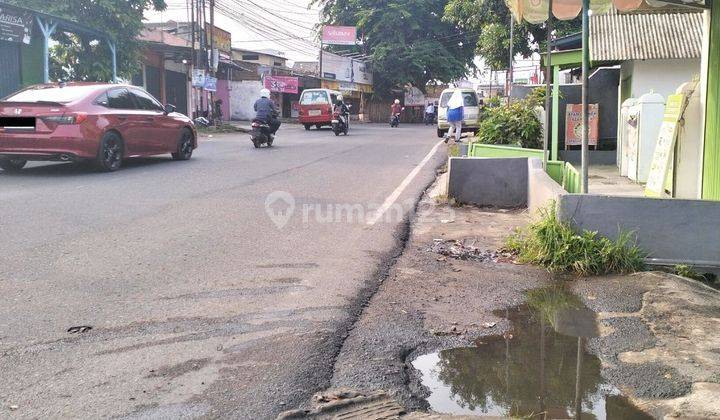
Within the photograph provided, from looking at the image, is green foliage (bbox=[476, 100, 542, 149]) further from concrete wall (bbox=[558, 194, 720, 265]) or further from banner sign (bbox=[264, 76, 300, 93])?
banner sign (bbox=[264, 76, 300, 93])

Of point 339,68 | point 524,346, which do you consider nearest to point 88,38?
point 524,346

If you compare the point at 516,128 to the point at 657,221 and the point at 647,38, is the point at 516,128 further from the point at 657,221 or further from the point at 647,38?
the point at 657,221

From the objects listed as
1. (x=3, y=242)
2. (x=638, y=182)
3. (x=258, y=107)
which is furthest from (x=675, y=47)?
(x=3, y=242)

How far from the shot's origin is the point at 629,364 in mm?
3549

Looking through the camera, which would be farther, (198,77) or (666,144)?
(198,77)

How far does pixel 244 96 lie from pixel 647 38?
31390 mm

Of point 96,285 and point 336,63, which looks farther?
point 336,63

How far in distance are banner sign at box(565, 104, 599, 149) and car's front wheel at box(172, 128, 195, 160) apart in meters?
8.17

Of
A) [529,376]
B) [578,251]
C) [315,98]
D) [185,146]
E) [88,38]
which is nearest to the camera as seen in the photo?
[529,376]

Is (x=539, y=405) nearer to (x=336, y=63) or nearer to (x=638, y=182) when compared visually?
(x=638, y=182)

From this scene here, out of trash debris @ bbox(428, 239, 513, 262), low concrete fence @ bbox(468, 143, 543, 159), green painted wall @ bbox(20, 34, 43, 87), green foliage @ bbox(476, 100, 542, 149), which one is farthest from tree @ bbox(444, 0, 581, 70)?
trash debris @ bbox(428, 239, 513, 262)

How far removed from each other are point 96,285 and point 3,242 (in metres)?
1.69

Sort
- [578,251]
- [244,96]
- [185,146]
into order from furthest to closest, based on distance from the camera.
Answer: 1. [244,96]
2. [185,146]
3. [578,251]

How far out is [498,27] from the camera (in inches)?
963
